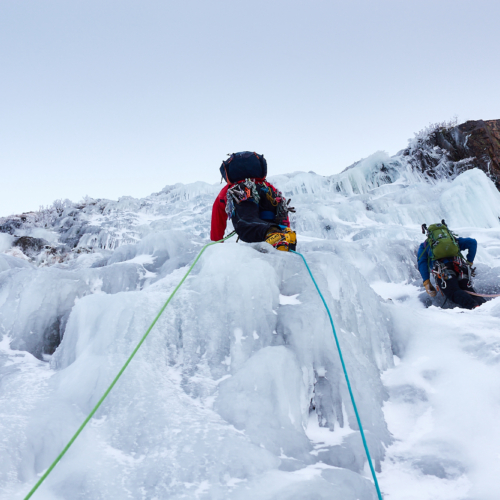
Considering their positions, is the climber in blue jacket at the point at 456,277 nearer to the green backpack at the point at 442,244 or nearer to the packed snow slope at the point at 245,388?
the green backpack at the point at 442,244

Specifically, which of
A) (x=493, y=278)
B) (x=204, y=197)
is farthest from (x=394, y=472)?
(x=204, y=197)

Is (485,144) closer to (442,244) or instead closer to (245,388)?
(442,244)

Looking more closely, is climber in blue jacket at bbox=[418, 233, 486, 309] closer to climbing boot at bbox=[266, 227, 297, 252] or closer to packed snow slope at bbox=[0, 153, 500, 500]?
packed snow slope at bbox=[0, 153, 500, 500]

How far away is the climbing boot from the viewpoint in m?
3.81

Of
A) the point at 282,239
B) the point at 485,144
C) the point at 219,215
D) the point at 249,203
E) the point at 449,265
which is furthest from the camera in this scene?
Answer: the point at 485,144

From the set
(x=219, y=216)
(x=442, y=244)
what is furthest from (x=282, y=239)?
(x=442, y=244)

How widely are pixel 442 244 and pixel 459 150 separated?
1138cm

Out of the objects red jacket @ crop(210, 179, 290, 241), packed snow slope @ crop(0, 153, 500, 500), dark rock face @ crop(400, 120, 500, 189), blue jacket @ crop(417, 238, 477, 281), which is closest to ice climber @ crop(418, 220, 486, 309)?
blue jacket @ crop(417, 238, 477, 281)

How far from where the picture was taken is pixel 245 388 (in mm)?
2102

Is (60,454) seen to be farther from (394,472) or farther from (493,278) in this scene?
(493,278)

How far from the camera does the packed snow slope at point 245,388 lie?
1590 mm

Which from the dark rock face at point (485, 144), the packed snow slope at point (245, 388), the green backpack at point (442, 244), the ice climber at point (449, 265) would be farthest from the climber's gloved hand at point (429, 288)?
the dark rock face at point (485, 144)

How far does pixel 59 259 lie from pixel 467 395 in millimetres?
10587

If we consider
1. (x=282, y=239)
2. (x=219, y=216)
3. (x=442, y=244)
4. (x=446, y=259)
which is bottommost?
(x=446, y=259)
